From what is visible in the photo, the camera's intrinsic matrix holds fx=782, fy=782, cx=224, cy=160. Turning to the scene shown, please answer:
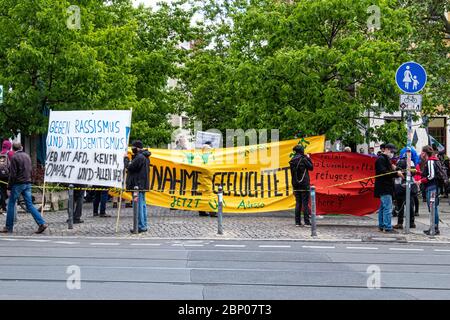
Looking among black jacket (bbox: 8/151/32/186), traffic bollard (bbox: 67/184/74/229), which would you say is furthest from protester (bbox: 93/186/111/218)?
black jacket (bbox: 8/151/32/186)

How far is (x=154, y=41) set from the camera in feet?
130

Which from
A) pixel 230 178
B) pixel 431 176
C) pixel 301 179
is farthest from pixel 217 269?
pixel 230 178

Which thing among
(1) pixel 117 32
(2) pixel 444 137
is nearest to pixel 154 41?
(1) pixel 117 32

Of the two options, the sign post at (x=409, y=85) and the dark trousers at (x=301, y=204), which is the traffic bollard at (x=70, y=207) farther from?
the sign post at (x=409, y=85)

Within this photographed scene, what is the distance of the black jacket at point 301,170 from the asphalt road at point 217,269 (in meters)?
3.30

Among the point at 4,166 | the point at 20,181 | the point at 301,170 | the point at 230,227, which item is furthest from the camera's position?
the point at 4,166

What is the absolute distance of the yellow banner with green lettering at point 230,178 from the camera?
20.3 meters

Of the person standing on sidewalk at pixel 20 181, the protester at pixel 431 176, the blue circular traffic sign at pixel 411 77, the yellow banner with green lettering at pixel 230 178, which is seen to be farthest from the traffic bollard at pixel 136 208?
the protester at pixel 431 176

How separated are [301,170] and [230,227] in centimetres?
214

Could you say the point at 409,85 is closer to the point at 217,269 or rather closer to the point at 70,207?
the point at 217,269

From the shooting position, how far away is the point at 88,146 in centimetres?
1767

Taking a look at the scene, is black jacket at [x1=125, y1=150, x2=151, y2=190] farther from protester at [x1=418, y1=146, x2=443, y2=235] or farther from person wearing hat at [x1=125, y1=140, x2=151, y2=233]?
protester at [x1=418, y1=146, x2=443, y2=235]

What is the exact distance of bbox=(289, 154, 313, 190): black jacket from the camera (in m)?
18.2
